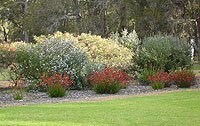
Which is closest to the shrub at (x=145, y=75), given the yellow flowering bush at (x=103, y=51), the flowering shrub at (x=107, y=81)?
the yellow flowering bush at (x=103, y=51)

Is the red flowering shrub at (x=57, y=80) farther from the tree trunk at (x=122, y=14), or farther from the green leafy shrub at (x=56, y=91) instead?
the tree trunk at (x=122, y=14)

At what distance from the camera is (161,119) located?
12.6m

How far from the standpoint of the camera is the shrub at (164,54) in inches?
1051

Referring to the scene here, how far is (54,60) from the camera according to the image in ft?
78.1

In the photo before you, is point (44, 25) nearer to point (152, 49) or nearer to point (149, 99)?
point (152, 49)

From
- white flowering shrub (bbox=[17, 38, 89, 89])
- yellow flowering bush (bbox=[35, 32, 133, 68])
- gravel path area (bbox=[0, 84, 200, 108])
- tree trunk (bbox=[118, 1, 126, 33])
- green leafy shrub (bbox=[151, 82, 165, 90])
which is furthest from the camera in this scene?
tree trunk (bbox=[118, 1, 126, 33])

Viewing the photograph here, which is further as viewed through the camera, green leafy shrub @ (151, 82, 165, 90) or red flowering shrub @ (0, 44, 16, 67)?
red flowering shrub @ (0, 44, 16, 67)

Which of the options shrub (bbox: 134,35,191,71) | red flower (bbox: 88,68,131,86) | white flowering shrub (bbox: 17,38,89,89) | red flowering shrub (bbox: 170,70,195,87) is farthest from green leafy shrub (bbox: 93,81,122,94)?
shrub (bbox: 134,35,191,71)

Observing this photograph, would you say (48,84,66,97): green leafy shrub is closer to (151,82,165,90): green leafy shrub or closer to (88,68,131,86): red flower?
(88,68,131,86): red flower

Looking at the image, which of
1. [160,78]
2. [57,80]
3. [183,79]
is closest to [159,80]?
[160,78]

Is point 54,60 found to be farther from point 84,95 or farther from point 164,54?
point 164,54

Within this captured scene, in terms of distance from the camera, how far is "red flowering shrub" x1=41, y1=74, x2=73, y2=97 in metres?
20.5

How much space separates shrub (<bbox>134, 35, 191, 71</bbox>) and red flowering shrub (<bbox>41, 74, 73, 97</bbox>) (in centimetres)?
619

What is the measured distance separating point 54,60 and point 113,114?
10.6 metres
